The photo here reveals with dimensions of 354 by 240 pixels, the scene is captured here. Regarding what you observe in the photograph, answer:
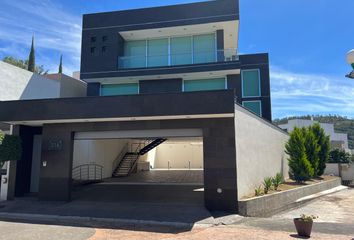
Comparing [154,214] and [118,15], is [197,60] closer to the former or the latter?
[118,15]

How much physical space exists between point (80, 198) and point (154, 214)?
5.32 m

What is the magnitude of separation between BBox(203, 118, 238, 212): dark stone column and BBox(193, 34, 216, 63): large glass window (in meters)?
11.3

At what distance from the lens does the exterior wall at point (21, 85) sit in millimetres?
20250

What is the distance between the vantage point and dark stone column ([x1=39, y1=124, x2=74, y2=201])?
14.9 meters

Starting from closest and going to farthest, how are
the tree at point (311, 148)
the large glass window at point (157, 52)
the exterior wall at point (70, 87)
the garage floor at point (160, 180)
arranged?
the garage floor at point (160, 180), the tree at point (311, 148), the large glass window at point (157, 52), the exterior wall at point (70, 87)

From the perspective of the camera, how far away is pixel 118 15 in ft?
84.5

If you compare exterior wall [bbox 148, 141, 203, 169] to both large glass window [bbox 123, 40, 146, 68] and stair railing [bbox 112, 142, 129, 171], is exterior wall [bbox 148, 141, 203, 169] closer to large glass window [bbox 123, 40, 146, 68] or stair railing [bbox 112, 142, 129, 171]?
stair railing [bbox 112, 142, 129, 171]

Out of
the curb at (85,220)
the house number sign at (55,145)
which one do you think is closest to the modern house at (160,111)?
the house number sign at (55,145)

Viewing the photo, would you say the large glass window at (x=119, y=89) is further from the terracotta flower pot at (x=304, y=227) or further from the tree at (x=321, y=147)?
the terracotta flower pot at (x=304, y=227)

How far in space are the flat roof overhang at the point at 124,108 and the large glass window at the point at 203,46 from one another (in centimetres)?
1127

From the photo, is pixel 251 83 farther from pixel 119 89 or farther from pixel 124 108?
pixel 124 108

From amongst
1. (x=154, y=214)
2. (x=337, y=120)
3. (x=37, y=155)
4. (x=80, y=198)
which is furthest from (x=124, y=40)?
(x=337, y=120)

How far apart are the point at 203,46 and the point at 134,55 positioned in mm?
5709

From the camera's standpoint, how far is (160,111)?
13.3m
